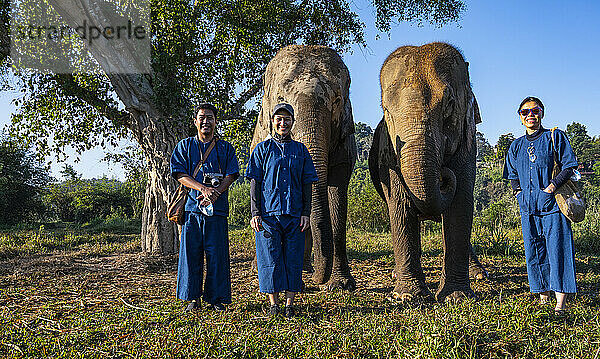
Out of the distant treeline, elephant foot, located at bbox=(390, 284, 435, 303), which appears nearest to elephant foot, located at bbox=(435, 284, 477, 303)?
elephant foot, located at bbox=(390, 284, 435, 303)

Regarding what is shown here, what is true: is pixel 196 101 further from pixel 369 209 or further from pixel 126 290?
pixel 369 209

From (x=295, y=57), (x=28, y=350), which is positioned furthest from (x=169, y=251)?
(x=28, y=350)

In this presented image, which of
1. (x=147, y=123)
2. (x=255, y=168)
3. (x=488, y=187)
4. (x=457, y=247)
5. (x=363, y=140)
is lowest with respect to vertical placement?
(x=457, y=247)

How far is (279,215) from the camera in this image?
4.55 metres

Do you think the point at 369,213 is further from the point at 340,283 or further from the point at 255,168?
the point at 255,168

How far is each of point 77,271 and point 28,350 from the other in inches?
177

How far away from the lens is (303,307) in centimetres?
493

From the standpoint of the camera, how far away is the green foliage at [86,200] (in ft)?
66.4

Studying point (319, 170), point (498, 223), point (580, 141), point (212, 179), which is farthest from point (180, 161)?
point (580, 141)

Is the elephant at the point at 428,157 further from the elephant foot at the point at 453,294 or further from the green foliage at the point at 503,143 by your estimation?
the green foliage at the point at 503,143

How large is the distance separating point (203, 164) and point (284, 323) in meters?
1.86

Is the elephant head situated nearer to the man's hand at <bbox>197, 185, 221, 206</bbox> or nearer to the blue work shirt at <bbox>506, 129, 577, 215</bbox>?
the blue work shirt at <bbox>506, 129, 577, 215</bbox>

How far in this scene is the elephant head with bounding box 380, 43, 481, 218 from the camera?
4727mm

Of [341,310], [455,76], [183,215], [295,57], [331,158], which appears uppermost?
[295,57]
